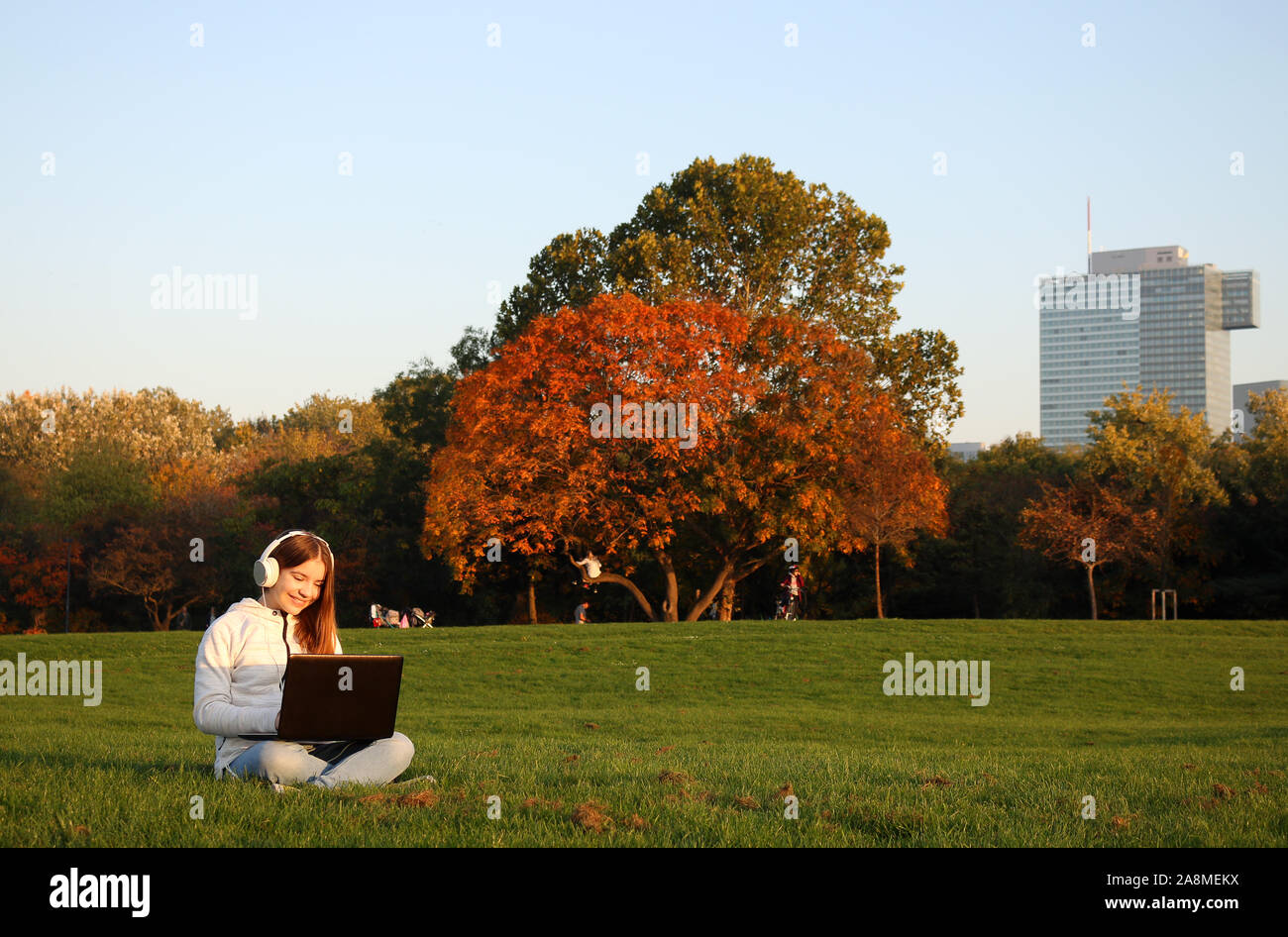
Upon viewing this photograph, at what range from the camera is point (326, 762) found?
6.70 meters

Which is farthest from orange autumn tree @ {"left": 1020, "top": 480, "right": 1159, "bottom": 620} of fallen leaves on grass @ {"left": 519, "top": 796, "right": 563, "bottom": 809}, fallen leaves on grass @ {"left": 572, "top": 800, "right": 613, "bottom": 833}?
fallen leaves on grass @ {"left": 572, "top": 800, "right": 613, "bottom": 833}

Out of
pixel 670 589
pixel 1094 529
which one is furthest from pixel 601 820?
pixel 1094 529

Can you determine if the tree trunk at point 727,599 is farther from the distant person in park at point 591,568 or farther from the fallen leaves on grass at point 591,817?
the fallen leaves on grass at point 591,817

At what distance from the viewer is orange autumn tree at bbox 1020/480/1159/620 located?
129 feet

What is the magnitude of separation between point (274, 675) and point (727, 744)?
7.16 m

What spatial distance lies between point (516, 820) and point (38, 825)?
2299 millimetres

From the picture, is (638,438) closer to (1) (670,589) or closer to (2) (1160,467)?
(1) (670,589)

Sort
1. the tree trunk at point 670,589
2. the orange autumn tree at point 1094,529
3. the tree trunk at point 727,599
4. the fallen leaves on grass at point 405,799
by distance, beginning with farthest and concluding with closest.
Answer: the orange autumn tree at point 1094,529 < the tree trunk at point 727,599 < the tree trunk at point 670,589 < the fallen leaves on grass at point 405,799

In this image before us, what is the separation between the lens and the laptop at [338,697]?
6.18 m

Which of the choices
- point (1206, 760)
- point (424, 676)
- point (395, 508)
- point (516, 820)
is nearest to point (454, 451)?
point (424, 676)

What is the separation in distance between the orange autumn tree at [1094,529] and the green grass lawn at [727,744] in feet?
37.2

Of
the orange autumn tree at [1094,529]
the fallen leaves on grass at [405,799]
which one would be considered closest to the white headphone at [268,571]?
the fallen leaves on grass at [405,799]

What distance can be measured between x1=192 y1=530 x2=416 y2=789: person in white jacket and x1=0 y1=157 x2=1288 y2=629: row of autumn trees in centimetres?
2439
